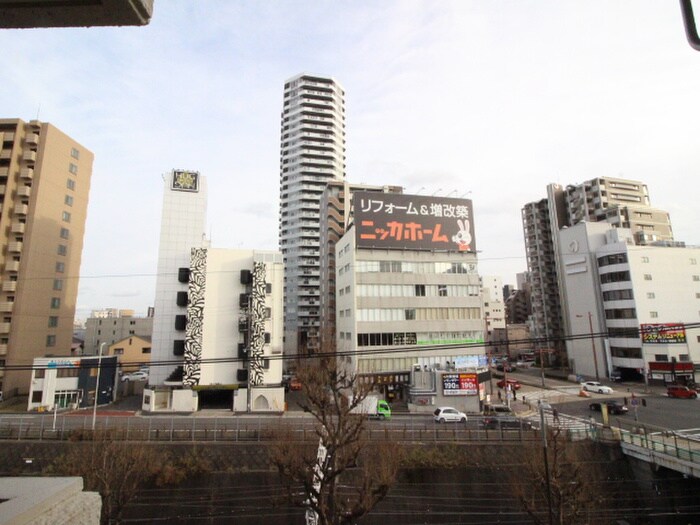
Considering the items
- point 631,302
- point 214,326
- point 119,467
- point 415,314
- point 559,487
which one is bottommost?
point 559,487

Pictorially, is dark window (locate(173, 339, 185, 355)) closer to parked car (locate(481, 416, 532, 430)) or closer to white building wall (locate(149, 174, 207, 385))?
white building wall (locate(149, 174, 207, 385))

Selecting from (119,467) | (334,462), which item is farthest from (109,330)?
(334,462)

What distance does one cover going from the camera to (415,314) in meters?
Result: 49.5

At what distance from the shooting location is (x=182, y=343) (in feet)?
157

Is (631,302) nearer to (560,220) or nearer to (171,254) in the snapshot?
(560,220)

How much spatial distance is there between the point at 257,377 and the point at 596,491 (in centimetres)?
3371

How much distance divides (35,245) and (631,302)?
8724cm

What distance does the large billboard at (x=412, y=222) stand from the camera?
50.5 meters

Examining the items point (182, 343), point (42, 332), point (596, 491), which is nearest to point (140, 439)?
point (182, 343)

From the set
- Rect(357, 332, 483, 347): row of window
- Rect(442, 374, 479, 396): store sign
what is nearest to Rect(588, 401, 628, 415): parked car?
Rect(442, 374, 479, 396): store sign

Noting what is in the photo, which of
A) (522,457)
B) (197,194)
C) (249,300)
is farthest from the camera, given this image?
(197,194)

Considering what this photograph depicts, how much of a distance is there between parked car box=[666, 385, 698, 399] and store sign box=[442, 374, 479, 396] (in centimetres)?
2589

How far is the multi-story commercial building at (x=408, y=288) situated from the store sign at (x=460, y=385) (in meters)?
3.70

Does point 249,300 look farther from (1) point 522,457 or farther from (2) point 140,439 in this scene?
(1) point 522,457
